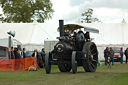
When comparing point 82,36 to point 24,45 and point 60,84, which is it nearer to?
point 60,84

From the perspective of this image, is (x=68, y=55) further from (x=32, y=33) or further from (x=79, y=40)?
(x=32, y=33)

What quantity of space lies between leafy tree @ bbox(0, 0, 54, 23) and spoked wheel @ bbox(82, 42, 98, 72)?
48878 millimetres

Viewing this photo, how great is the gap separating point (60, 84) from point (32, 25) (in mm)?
31488

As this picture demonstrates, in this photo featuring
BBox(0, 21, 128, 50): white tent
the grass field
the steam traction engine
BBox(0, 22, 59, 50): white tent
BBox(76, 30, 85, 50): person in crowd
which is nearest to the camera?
the grass field

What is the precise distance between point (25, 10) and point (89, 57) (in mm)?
50365

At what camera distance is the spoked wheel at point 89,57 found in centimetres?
1919

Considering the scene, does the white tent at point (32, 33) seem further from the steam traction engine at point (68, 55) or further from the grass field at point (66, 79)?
the grass field at point (66, 79)

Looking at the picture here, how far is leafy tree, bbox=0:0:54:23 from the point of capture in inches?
2717

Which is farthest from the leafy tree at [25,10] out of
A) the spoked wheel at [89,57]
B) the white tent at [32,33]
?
the spoked wheel at [89,57]

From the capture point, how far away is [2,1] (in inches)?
2825

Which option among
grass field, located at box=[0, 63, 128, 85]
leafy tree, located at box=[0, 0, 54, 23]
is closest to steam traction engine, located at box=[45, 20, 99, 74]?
grass field, located at box=[0, 63, 128, 85]

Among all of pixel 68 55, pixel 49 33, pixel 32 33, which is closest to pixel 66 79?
pixel 68 55

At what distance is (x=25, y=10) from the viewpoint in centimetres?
6881

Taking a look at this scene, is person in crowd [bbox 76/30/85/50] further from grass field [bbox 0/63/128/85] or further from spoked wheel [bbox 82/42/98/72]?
grass field [bbox 0/63/128/85]
